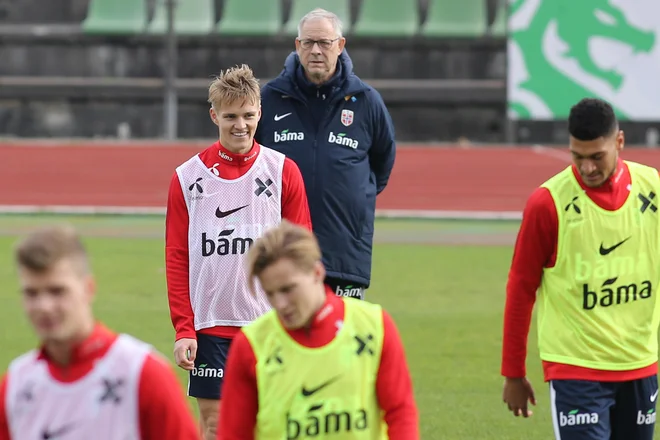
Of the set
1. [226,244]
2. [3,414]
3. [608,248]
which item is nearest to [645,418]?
[608,248]

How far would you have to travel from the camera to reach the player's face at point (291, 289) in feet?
12.7

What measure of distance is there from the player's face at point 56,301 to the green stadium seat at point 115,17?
120ft

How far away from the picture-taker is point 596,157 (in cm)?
517

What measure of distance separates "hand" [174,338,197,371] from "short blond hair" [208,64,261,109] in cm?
112

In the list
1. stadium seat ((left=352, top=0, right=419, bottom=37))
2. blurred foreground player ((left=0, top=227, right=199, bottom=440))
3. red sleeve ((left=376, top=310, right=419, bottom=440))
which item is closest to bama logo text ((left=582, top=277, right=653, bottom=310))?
red sleeve ((left=376, top=310, right=419, bottom=440))

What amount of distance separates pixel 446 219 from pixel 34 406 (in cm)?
2064

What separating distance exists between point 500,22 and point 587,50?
221 inches

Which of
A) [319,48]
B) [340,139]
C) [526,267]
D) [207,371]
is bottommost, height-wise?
[207,371]

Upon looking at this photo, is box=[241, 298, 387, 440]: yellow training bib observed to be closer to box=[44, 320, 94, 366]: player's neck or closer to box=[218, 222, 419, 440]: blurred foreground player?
box=[218, 222, 419, 440]: blurred foreground player

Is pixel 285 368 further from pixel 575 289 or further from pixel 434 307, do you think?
pixel 434 307

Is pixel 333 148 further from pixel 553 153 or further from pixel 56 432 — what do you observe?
pixel 553 153

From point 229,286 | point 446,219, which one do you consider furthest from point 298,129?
point 446,219

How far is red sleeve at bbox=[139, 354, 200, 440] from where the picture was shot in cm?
356

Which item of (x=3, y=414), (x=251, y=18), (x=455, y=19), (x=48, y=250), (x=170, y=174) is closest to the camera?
(x=48, y=250)
